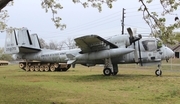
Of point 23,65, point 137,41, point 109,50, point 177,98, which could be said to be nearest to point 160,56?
point 137,41

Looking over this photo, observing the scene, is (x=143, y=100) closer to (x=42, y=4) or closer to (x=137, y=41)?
(x=42, y=4)

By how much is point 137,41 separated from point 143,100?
1020cm

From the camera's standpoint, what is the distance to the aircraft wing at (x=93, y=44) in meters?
16.4

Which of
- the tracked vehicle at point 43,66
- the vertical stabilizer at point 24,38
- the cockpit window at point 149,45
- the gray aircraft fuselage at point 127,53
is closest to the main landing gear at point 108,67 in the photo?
the gray aircraft fuselage at point 127,53

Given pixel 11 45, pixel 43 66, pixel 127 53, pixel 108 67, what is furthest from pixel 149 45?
pixel 43 66

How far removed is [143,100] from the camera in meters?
8.15

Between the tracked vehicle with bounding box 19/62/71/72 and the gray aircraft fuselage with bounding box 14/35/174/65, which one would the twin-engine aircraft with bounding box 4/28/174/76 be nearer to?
the gray aircraft fuselage with bounding box 14/35/174/65

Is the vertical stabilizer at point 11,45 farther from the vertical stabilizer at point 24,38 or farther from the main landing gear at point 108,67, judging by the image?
the main landing gear at point 108,67

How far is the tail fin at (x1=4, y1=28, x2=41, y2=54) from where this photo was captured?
80.8 feet

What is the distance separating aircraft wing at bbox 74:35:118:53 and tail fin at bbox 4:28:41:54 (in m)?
8.95

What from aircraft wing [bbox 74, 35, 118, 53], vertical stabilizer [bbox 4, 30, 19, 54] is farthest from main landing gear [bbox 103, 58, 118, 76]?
vertical stabilizer [bbox 4, 30, 19, 54]

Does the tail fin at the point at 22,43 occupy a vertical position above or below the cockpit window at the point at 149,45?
above

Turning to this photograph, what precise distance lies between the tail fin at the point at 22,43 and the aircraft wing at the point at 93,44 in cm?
895

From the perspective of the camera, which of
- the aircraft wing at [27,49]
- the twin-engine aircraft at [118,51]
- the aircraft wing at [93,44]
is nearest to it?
the aircraft wing at [93,44]
